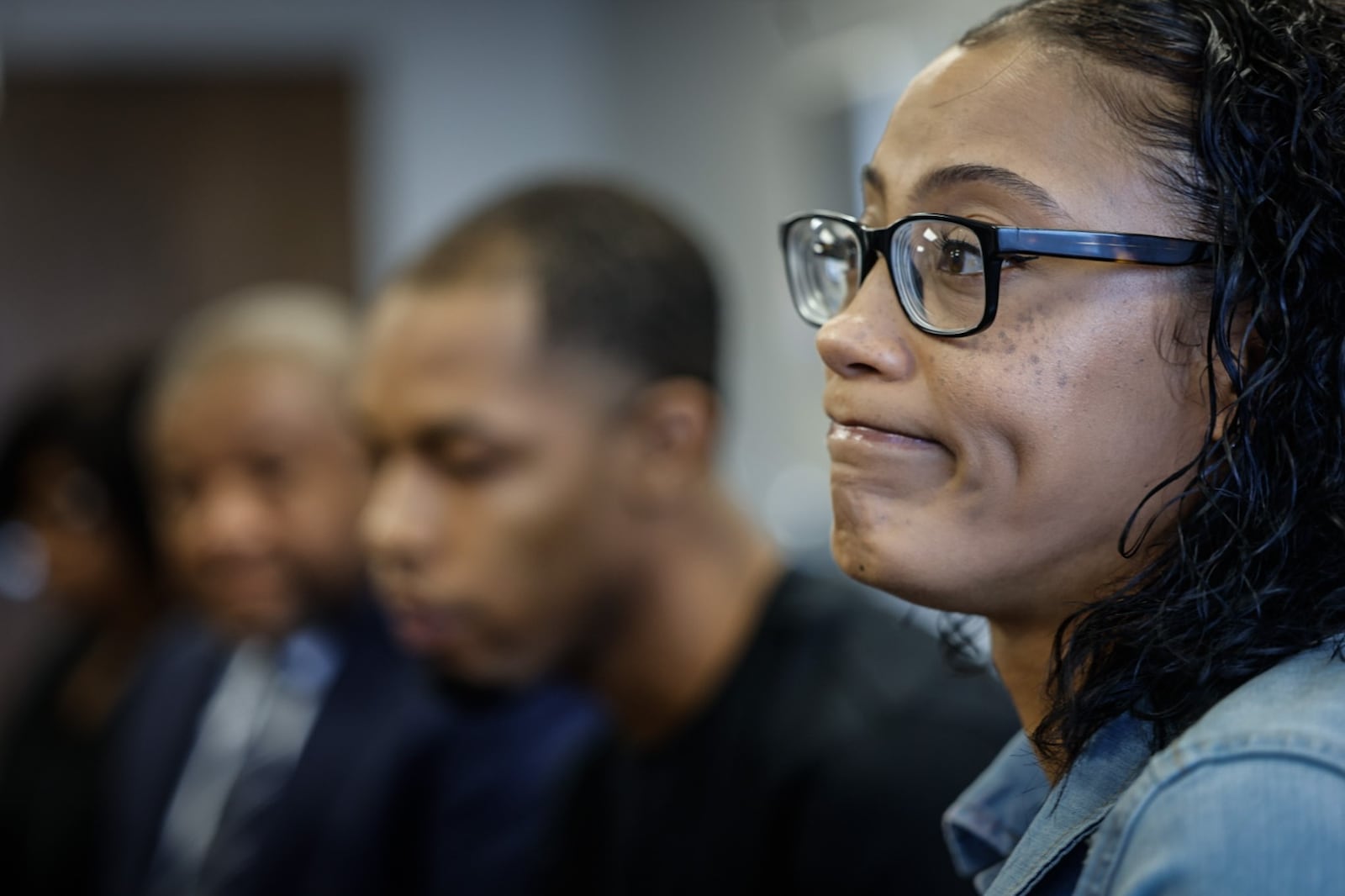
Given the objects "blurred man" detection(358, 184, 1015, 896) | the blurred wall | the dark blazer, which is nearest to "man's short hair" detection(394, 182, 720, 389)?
"blurred man" detection(358, 184, 1015, 896)

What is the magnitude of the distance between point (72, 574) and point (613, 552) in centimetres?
135

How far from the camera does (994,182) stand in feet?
2.40

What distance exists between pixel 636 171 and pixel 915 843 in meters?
3.29

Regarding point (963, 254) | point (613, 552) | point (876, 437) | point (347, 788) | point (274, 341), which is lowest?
point (347, 788)

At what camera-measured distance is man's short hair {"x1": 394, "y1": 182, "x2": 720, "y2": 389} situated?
1.46 metres

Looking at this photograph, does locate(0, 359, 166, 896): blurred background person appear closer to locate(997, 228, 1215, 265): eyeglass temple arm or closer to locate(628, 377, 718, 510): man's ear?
locate(628, 377, 718, 510): man's ear

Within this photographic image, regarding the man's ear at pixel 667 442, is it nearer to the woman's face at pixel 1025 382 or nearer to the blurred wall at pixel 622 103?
the woman's face at pixel 1025 382

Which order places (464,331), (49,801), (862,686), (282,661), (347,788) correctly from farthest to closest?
Result: (49,801) < (282,661) < (347,788) < (464,331) < (862,686)

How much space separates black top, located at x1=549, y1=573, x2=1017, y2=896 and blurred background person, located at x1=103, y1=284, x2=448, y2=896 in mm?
363

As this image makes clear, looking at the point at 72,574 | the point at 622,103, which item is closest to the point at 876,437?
the point at 72,574

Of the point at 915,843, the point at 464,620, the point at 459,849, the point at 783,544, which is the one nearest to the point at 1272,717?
the point at 915,843

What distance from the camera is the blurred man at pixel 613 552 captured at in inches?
52.0

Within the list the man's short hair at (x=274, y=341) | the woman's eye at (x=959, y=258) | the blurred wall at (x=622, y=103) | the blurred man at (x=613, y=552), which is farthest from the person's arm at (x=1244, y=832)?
the blurred wall at (x=622, y=103)

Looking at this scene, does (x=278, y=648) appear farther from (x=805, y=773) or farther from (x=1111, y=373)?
(x=1111, y=373)
